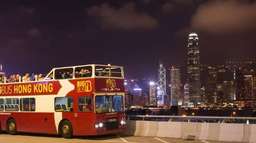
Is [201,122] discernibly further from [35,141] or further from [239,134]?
[35,141]

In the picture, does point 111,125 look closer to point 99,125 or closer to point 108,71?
point 99,125

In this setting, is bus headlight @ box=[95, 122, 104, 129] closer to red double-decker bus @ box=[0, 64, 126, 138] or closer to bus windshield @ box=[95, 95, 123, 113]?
red double-decker bus @ box=[0, 64, 126, 138]

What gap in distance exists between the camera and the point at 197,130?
1034 inches

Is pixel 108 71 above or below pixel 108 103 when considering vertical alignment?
above

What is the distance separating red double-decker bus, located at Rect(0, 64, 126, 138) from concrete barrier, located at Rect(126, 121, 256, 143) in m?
1.07

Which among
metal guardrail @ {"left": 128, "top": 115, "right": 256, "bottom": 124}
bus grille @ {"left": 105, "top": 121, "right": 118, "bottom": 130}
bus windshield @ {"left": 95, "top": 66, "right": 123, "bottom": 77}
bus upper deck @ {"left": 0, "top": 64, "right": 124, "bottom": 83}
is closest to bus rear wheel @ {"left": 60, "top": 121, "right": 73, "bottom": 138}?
bus grille @ {"left": 105, "top": 121, "right": 118, "bottom": 130}

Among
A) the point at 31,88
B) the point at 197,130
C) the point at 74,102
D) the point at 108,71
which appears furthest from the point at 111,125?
the point at 31,88

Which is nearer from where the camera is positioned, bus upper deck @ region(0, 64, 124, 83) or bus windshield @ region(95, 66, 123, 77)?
bus upper deck @ region(0, 64, 124, 83)

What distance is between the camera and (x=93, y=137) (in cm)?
2816

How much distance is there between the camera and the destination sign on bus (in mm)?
28938

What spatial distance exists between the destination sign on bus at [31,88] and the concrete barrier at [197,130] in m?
4.13

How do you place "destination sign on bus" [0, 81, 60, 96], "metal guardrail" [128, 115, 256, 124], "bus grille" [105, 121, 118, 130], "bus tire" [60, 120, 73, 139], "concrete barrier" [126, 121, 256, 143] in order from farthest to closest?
"destination sign on bus" [0, 81, 60, 96], "bus tire" [60, 120, 73, 139], "bus grille" [105, 121, 118, 130], "metal guardrail" [128, 115, 256, 124], "concrete barrier" [126, 121, 256, 143]

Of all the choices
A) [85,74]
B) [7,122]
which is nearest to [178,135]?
[85,74]

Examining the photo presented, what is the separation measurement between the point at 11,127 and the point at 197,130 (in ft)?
→ 34.9
